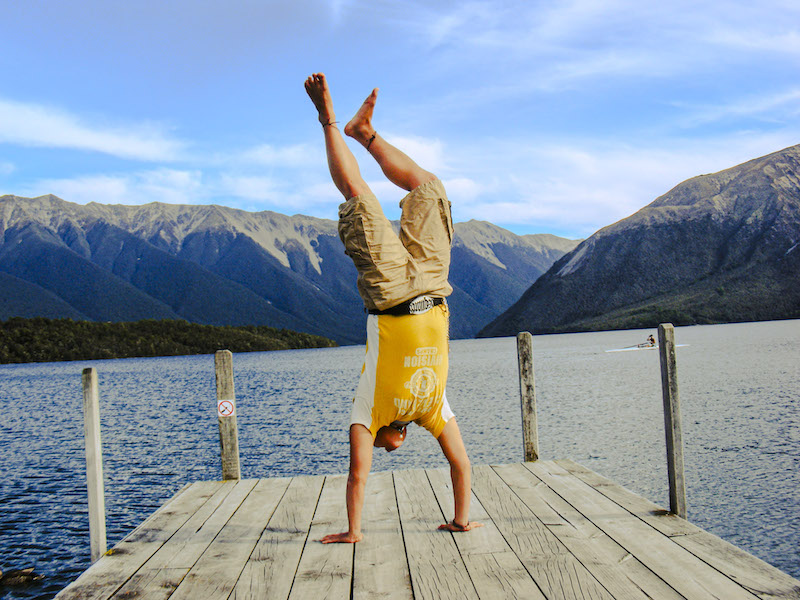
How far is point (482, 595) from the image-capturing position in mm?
4129

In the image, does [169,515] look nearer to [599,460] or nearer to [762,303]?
[599,460]

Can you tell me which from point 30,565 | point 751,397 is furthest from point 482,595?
point 751,397

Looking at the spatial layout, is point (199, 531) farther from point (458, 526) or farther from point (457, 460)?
point (457, 460)

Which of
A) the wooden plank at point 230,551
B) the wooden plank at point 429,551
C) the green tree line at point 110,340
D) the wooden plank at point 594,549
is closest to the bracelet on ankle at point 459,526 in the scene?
the wooden plank at point 429,551

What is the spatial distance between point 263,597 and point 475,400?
117ft

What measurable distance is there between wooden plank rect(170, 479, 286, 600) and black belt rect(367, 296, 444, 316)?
214cm

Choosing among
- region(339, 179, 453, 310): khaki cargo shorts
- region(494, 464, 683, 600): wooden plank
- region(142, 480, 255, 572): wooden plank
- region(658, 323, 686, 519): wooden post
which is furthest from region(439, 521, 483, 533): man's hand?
region(339, 179, 453, 310): khaki cargo shorts

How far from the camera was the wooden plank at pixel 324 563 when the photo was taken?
14.2 feet

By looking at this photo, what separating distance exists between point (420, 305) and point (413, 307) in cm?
6

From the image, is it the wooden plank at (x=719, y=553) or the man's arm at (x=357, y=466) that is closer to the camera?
the wooden plank at (x=719, y=553)

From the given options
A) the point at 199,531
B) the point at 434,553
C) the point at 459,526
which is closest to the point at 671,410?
the point at 459,526

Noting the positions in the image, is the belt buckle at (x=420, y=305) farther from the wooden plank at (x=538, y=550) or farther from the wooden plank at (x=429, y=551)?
the wooden plank at (x=538, y=550)

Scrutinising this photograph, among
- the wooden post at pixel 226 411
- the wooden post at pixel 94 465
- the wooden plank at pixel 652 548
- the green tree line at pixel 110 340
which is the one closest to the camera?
the wooden plank at pixel 652 548

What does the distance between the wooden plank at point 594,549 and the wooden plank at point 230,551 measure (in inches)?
97.1
